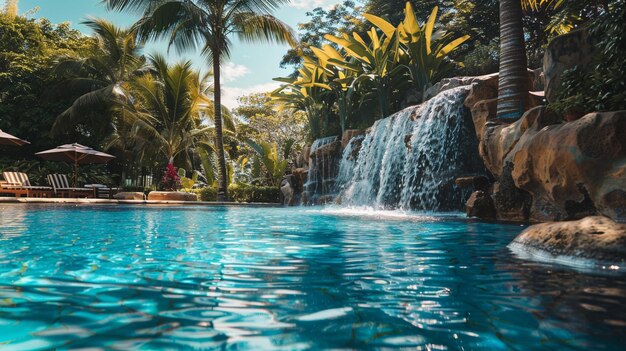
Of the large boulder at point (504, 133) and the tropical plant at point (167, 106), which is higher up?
the tropical plant at point (167, 106)

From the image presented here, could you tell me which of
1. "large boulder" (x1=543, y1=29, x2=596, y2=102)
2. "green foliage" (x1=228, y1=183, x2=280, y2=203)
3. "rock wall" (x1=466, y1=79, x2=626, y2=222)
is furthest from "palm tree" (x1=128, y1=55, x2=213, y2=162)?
"large boulder" (x1=543, y1=29, x2=596, y2=102)

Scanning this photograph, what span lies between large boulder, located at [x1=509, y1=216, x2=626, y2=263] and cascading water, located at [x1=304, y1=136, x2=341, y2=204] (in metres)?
13.6

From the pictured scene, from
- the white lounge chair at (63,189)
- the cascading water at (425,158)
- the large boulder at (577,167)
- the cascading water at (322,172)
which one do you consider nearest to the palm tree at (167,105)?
the white lounge chair at (63,189)

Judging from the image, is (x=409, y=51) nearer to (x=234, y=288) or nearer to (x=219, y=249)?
(x=219, y=249)

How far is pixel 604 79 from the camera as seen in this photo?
7098 millimetres

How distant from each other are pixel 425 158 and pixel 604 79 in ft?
17.2

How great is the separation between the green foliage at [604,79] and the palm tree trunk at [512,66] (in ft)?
5.34

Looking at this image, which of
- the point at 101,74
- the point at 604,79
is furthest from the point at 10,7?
the point at 604,79

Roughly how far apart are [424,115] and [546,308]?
35.3 ft

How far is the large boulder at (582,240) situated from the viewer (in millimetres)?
3422

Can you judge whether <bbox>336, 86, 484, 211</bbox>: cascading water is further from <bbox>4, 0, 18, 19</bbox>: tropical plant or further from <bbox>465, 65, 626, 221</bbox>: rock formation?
<bbox>4, 0, 18, 19</bbox>: tropical plant

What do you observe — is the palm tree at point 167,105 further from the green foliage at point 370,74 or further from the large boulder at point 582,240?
the large boulder at point 582,240

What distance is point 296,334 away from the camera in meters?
1.93

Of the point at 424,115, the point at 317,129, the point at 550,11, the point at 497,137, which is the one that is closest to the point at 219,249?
the point at 497,137
